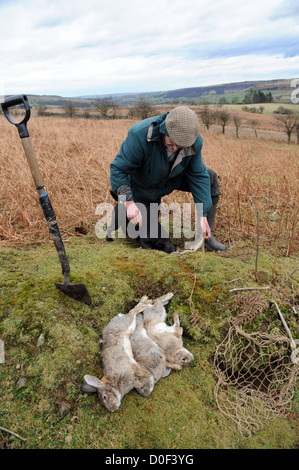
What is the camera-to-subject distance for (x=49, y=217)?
2572 mm

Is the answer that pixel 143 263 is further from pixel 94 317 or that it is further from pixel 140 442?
pixel 140 442

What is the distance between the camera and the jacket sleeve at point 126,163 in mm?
3587

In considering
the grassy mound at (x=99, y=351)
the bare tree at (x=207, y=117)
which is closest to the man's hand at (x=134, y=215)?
the grassy mound at (x=99, y=351)

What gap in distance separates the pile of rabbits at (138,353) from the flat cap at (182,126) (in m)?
1.72

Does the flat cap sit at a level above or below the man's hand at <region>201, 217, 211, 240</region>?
above

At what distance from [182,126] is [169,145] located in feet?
1.39

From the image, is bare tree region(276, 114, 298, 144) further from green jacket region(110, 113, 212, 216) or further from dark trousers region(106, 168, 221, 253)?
green jacket region(110, 113, 212, 216)

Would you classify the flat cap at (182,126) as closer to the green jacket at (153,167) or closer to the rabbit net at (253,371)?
the green jacket at (153,167)

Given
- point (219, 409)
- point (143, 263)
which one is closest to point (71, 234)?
point (143, 263)

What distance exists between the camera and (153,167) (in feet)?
12.3

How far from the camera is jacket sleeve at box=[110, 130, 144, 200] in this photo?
359 cm

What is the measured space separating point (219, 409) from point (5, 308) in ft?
6.65

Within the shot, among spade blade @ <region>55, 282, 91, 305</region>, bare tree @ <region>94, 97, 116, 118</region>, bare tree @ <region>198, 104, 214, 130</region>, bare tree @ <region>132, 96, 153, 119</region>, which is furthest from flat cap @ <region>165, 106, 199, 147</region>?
bare tree @ <region>198, 104, 214, 130</region>

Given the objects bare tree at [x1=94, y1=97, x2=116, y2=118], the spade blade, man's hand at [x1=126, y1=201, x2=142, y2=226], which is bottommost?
the spade blade
